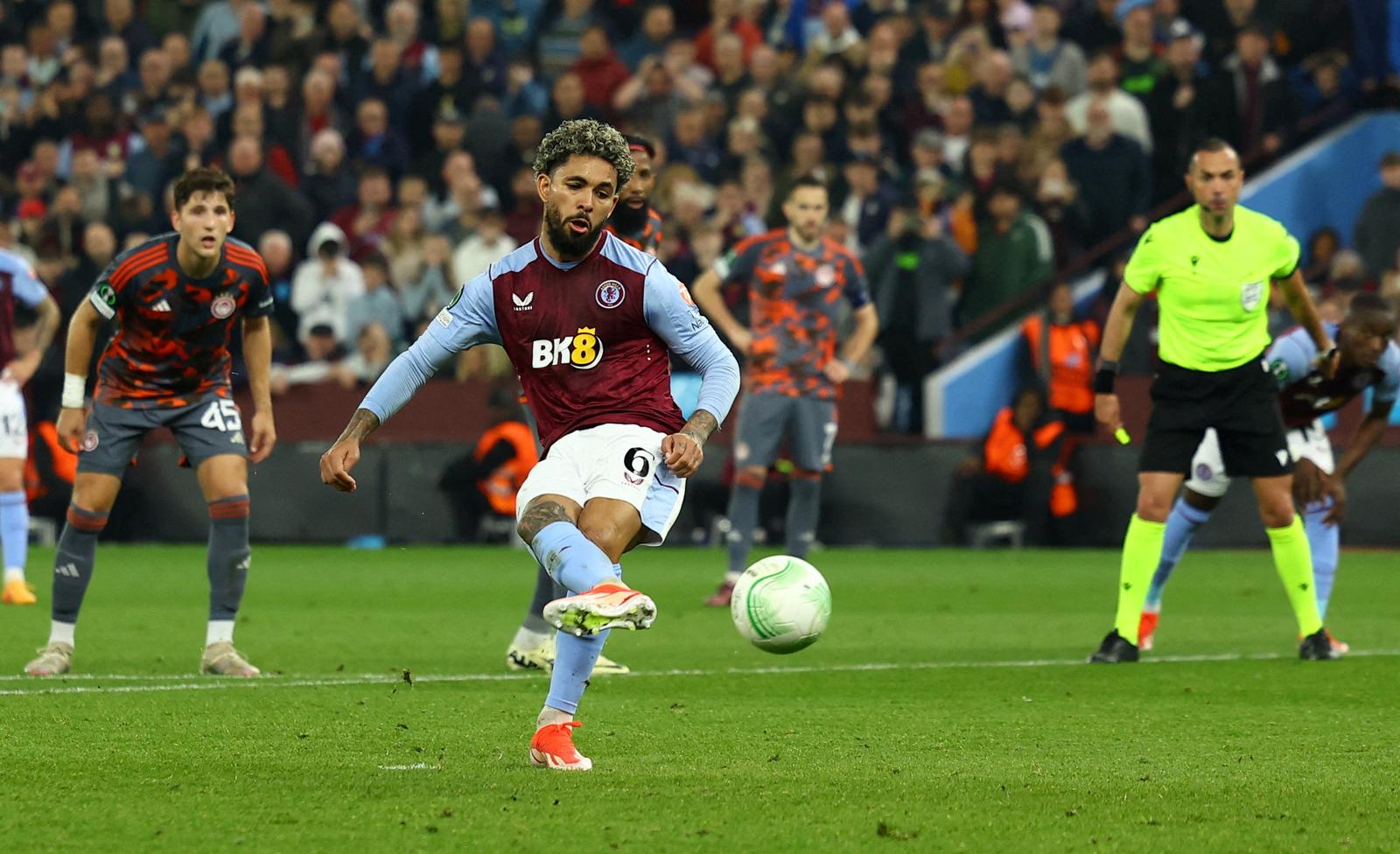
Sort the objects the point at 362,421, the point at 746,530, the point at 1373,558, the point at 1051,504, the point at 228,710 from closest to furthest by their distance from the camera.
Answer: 1. the point at 362,421
2. the point at 228,710
3. the point at 746,530
4. the point at 1373,558
5. the point at 1051,504

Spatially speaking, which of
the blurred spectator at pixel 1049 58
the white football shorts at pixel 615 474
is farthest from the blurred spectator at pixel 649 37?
the white football shorts at pixel 615 474

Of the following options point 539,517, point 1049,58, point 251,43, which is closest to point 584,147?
point 539,517

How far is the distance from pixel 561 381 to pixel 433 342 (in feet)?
1.37

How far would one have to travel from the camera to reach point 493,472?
19.3 m

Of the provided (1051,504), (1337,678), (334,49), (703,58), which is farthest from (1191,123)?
(1337,678)

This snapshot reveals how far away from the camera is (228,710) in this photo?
7.93m

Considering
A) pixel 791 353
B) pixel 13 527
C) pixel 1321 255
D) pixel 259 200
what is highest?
pixel 1321 255

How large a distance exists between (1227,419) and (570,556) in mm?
4670

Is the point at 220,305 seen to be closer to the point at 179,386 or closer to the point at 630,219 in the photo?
the point at 179,386

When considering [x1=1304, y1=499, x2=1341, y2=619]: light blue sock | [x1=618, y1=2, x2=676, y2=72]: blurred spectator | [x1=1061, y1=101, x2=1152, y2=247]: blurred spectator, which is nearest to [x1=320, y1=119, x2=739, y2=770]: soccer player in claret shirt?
[x1=1304, y1=499, x2=1341, y2=619]: light blue sock

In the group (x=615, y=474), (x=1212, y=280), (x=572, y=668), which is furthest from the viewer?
(x=1212, y=280)

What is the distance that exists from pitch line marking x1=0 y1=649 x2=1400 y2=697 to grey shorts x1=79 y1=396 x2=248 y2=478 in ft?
3.06

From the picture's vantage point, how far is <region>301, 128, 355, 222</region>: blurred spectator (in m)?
21.4

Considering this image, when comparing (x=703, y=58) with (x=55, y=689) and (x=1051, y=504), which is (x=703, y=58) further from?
(x=55, y=689)
